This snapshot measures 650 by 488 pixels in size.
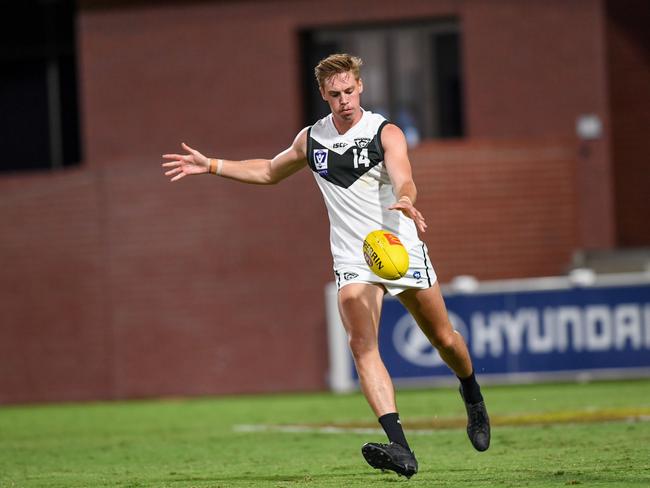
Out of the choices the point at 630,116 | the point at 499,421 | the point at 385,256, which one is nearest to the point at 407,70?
the point at 630,116

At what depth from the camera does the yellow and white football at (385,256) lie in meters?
7.64

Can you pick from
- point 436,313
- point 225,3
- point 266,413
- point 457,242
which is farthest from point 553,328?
point 436,313

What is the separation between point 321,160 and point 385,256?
0.89 metres

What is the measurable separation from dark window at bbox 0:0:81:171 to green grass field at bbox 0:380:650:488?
699 centimetres

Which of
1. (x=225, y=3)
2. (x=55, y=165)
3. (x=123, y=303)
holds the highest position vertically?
(x=225, y=3)

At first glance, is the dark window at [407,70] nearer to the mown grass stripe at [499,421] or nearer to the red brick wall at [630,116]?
the red brick wall at [630,116]

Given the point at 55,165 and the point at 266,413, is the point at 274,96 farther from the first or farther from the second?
the point at 266,413

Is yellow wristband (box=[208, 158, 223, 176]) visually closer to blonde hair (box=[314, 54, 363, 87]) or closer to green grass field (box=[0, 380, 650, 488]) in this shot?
blonde hair (box=[314, 54, 363, 87])

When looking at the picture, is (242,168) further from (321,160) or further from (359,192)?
(359,192)

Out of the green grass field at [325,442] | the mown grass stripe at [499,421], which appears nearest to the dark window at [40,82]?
the green grass field at [325,442]

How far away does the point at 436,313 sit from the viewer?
820 centimetres

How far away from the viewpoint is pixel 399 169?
785cm

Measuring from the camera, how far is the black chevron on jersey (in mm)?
8094

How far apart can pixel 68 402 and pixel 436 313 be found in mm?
13683
